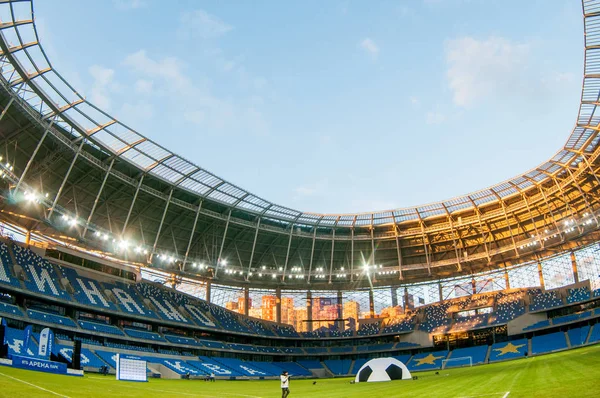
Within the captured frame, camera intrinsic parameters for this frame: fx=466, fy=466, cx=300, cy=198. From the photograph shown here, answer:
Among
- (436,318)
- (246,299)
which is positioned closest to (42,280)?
(246,299)

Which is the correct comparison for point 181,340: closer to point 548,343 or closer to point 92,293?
point 92,293

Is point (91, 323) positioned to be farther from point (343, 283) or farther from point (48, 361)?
point (343, 283)

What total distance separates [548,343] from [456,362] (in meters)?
12.4

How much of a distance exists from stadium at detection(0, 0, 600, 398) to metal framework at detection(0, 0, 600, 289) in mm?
244

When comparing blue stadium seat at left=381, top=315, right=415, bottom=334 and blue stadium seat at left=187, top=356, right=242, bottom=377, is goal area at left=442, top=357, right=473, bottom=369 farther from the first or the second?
blue stadium seat at left=187, top=356, right=242, bottom=377

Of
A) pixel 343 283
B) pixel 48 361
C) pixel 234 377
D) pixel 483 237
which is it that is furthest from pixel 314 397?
pixel 343 283

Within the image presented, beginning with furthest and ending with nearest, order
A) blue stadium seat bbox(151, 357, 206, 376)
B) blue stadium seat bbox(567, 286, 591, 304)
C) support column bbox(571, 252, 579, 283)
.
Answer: support column bbox(571, 252, 579, 283), blue stadium seat bbox(567, 286, 591, 304), blue stadium seat bbox(151, 357, 206, 376)

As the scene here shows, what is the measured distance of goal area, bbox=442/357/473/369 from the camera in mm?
65488

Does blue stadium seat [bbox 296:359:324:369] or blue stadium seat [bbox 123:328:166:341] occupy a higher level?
blue stadium seat [bbox 123:328:166:341]

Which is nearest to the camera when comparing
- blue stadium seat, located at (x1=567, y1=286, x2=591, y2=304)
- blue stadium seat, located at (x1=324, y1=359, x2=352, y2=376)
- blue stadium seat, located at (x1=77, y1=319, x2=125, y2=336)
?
blue stadium seat, located at (x1=77, y1=319, x2=125, y2=336)

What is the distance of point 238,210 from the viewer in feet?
222

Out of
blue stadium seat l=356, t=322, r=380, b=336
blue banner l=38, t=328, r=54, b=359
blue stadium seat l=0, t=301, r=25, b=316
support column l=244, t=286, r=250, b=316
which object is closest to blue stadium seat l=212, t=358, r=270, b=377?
support column l=244, t=286, r=250, b=316

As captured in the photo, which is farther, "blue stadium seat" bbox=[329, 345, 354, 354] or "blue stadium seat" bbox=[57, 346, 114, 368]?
"blue stadium seat" bbox=[329, 345, 354, 354]

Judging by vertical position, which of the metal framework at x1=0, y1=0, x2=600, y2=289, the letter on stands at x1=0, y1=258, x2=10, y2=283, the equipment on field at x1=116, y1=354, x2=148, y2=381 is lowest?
the equipment on field at x1=116, y1=354, x2=148, y2=381
